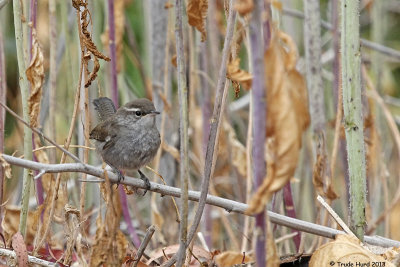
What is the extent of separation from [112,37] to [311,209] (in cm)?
141

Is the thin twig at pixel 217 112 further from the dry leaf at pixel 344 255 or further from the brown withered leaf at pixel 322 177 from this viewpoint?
the brown withered leaf at pixel 322 177

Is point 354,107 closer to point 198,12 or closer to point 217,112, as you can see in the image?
point 217,112

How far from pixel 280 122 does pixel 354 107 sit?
0.72m

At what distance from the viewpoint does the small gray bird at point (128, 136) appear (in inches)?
102

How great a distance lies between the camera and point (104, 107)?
2.83m

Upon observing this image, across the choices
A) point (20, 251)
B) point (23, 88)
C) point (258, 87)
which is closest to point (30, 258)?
point (20, 251)

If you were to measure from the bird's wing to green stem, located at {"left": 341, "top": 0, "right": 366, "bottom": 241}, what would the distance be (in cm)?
113

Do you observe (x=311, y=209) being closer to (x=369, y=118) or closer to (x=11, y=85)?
(x=369, y=118)

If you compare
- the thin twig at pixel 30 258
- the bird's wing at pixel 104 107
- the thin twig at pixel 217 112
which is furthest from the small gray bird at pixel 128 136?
the thin twig at pixel 217 112

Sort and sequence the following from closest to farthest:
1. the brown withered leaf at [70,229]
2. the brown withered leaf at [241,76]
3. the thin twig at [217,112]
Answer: the brown withered leaf at [241,76] < the thin twig at [217,112] < the brown withered leaf at [70,229]

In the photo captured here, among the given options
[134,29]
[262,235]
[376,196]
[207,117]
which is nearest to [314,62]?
[207,117]

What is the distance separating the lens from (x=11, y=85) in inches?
187

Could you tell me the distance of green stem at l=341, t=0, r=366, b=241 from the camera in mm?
1831

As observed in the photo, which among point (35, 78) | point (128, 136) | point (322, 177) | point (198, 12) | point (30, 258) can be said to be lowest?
point (30, 258)
